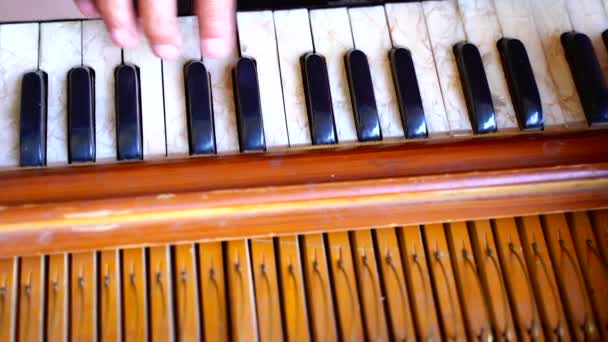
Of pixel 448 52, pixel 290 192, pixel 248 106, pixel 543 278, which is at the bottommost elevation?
pixel 543 278

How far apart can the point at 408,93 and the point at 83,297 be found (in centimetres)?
72

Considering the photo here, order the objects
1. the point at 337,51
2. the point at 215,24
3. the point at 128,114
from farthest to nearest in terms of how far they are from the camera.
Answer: the point at 337,51 → the point at 128,114 → the point at 215,24

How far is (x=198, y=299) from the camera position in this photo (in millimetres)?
1143

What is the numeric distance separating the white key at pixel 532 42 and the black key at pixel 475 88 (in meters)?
0.11

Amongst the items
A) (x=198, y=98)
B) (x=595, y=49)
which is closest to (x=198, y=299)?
(x=198, y=98)

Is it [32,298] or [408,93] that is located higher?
[408,93]

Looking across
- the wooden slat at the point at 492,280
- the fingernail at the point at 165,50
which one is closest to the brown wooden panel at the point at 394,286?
the wooden slat at the point at 492,280

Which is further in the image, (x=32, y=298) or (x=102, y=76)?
(x=102, y=76)

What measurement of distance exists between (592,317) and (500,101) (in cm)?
45

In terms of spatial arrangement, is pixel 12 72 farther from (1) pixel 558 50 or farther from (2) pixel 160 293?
(1) pixel 558 50

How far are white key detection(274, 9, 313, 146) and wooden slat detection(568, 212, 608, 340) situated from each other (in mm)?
537

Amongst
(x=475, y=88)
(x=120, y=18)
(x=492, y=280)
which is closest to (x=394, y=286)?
(x=492, y=280)

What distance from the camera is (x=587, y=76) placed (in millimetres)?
1303

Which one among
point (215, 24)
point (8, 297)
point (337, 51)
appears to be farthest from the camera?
point (337, 51)
